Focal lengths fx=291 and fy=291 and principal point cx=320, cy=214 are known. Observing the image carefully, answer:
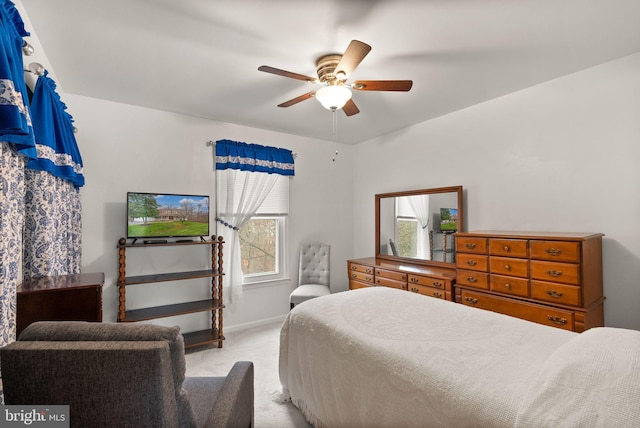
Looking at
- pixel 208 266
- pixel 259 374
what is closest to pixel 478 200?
pixel 259 374

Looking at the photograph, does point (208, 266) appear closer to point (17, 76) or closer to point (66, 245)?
point (66, 245)

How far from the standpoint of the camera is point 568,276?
229cm

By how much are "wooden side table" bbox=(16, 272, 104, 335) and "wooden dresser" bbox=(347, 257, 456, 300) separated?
2977 millimetres

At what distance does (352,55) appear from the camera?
190cm

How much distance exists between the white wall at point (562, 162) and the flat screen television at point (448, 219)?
15cm

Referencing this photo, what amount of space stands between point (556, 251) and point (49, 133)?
149 inches

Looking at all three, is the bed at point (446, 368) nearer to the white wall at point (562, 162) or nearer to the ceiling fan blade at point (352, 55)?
the white wall at point (562, 162)

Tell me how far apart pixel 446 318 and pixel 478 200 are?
1984mm

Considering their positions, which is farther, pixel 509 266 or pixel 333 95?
pixel 509 266

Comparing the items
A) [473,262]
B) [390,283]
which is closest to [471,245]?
[473,262]

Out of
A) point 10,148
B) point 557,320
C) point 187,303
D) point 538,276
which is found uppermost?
point 10,148

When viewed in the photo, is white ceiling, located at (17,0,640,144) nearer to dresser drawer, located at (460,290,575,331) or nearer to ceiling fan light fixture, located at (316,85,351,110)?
ceiling fan light fixture, located at (316,85,351,110)

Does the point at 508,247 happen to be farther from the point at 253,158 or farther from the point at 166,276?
the point at 166,276

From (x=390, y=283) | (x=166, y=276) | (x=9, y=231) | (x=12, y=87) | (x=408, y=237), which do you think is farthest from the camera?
(x=408, y=237)
